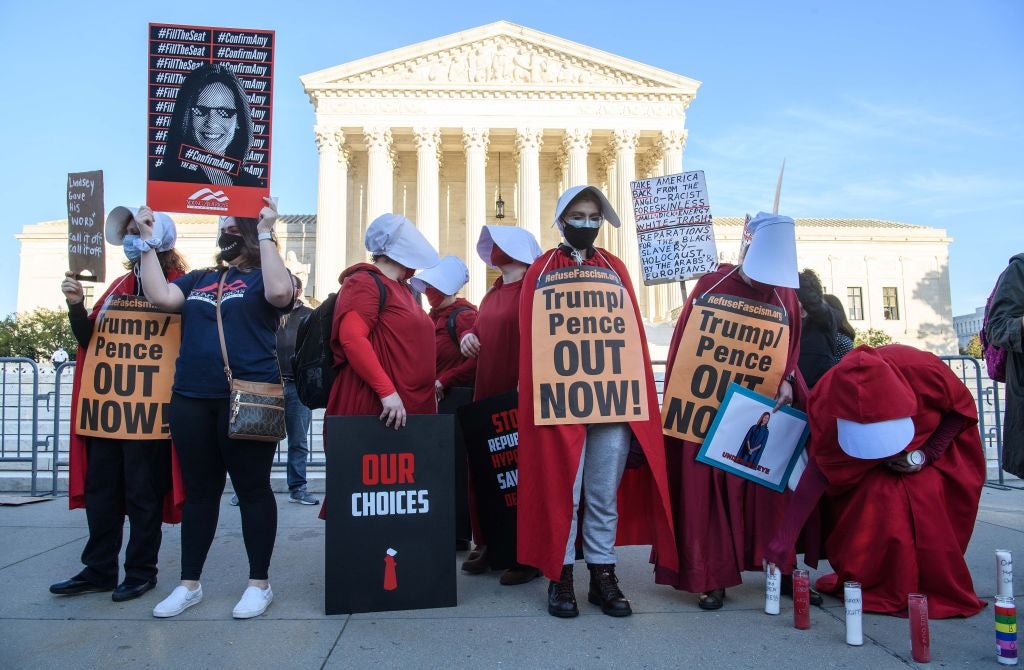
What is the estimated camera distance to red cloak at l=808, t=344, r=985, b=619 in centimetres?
335

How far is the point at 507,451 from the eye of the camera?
4.09 metres

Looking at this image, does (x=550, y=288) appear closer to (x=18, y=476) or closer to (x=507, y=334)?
(x=507, y=334)

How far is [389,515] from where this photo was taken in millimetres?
3469

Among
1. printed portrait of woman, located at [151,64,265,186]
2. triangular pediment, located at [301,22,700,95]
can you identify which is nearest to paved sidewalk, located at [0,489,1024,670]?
printed portrait of woman, located at [151,64,265,186]

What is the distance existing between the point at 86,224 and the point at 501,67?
123ft

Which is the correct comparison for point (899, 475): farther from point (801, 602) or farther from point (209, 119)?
point (209, 119)

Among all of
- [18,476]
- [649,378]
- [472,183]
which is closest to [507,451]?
[649,378]

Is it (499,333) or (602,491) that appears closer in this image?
(602,491)

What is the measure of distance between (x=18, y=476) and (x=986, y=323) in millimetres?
8820

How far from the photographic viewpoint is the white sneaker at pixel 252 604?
3377mm

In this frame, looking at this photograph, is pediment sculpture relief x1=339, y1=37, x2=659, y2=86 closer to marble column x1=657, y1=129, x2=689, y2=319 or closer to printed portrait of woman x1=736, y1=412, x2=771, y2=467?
marble column x1=657, y1=129, x2=689, y2=319

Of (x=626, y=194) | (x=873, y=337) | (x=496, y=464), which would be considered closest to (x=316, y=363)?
(x=496, y=464)

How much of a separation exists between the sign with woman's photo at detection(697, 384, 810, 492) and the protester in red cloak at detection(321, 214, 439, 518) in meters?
1.65

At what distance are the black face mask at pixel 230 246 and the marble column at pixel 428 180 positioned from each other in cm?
3166
